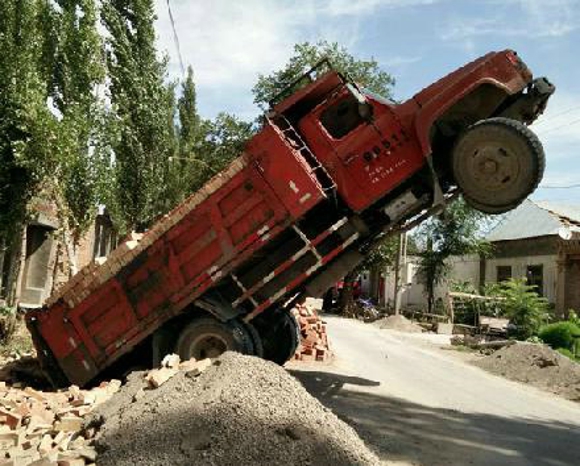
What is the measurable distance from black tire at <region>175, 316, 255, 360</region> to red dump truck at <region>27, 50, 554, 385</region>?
0.05ft

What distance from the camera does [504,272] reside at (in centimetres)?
2927

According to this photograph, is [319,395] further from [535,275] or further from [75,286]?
[535,275]

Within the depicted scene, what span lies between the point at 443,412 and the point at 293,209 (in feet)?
11.1

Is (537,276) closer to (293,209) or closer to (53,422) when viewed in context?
(293,209)

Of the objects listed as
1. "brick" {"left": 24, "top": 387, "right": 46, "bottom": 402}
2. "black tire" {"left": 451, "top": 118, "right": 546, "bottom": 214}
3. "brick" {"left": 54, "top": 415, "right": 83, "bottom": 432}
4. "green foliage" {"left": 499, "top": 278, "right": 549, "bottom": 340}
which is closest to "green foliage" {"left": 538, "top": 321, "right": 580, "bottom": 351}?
"green foliage" {"left": 499, "top": 278, "right": 549, "bottom": 340}

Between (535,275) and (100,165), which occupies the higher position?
(100,165)

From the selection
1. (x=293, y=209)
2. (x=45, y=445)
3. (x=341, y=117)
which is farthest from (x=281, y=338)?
(x=45, y=445)

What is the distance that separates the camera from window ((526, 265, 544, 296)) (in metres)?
24.9

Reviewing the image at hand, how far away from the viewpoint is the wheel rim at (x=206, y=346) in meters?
8.28

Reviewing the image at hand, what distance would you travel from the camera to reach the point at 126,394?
6078 mm

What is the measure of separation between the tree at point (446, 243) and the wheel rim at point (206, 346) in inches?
888

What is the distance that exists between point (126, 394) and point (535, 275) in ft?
74.4

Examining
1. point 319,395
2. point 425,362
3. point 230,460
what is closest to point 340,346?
point 425,362

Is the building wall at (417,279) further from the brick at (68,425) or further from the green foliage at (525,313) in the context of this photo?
the brick at (68,425)
